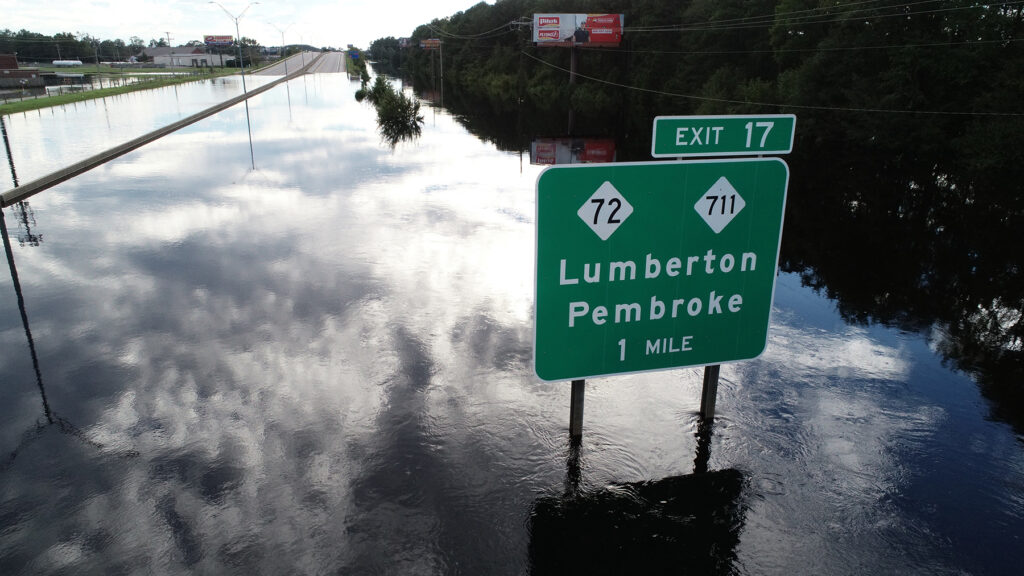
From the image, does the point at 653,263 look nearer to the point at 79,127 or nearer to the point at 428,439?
the point at 428,439

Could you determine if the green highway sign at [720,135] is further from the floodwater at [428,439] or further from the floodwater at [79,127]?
the floodwater at [79,127]

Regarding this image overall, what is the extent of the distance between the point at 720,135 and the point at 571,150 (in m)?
26.7

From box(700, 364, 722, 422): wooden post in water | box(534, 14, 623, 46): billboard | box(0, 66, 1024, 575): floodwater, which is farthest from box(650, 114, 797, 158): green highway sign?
box(534, 14, 623, 46): billboard

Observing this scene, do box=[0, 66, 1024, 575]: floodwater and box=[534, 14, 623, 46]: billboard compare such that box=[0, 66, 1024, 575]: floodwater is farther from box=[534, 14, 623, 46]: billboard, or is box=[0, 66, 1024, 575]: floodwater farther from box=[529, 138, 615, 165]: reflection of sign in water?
box=[534, 14, 623, 46]: billboard

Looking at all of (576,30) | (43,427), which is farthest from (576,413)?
(576,30)

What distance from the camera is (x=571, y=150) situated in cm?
3225

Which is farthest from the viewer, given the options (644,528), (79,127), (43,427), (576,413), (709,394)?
(79,127)

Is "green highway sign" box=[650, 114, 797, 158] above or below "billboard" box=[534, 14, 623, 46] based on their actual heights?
below

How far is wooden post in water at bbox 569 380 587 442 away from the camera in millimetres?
6711

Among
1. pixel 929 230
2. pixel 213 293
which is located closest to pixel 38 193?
pixel 213 293

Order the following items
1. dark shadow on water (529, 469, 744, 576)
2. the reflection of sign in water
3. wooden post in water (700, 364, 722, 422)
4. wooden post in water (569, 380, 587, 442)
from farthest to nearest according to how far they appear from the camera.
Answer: the reflection of sign in water
wooden post in water (700, 364, 722, 422)
wooden post in water (569, 380, 587, 442)
dark shadow on water (529, 469, 744, 576)

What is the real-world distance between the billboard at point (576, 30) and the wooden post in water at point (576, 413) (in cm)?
6643

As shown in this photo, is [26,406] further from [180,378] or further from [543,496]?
[543,496]

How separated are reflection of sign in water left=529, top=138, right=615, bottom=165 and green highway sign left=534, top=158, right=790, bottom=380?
792 inches
